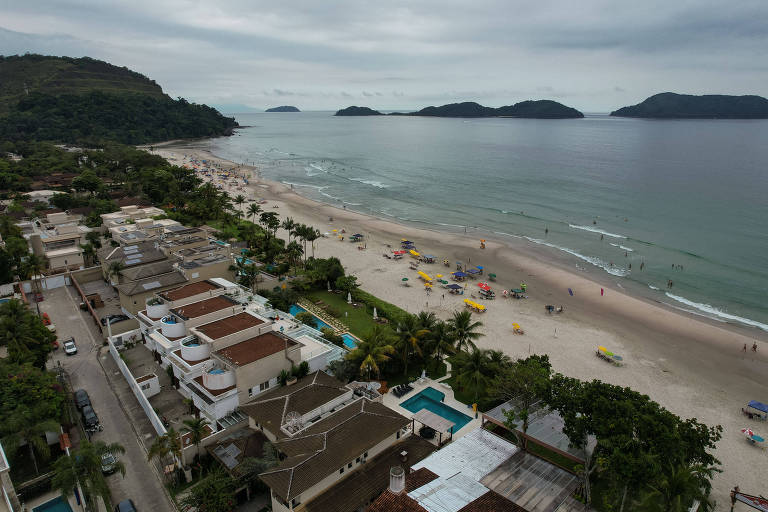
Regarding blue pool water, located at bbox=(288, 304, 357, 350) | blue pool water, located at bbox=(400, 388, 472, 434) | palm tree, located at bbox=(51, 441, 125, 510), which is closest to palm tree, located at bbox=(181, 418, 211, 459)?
palm tree, located at bbox=(51, 441, 125, 510)

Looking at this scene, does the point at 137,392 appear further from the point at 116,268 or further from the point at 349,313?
the point at 349,313

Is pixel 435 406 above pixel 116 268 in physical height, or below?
below

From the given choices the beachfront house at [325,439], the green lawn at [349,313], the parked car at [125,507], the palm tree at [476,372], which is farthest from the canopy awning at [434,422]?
the parked car at [125,507]

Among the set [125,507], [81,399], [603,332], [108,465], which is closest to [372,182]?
[603,332]

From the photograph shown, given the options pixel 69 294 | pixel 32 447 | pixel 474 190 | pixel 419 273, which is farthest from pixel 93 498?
pixel 474 190

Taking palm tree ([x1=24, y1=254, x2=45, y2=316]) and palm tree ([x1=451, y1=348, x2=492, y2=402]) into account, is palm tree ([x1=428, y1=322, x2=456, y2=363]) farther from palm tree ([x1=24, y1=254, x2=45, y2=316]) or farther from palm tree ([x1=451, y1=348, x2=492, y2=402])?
palm tree ([x1=24, y1=254, x2=45, y2=316])

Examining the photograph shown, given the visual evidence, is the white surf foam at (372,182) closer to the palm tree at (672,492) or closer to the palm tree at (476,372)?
the palm tree at (476,372)

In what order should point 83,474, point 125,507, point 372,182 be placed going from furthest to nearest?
1. point 372,182
2. point 125,507
3. point 83,474
